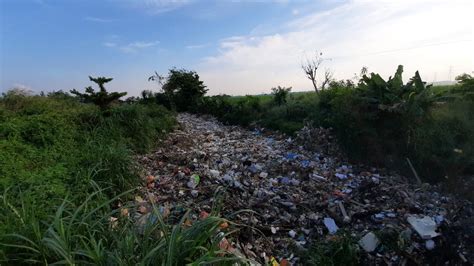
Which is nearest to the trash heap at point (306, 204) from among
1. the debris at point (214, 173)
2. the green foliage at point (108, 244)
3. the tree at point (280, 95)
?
the debris at point (214, 173)

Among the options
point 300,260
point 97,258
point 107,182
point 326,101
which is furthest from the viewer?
point 326,101

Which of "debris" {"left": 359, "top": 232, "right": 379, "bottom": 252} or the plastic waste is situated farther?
the plastic waste

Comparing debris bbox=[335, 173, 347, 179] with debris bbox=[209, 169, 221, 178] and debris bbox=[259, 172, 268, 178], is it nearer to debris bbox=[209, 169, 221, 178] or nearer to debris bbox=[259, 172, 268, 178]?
debris bbox=[259, 172, 268, 178]

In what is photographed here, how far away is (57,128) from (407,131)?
5.18 metres

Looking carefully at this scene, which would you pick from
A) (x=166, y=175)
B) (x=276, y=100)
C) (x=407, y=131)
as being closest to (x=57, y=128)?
(x=166, y=175)

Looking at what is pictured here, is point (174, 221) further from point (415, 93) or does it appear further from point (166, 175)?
point (415, 93)

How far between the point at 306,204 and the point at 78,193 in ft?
7.76

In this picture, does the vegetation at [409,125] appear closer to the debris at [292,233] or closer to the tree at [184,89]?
the debris at [292,233]

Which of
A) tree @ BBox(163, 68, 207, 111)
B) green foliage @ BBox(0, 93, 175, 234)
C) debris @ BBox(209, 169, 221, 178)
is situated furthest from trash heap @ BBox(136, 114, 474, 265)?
tree @ BBox(163, 68, 207, 111)

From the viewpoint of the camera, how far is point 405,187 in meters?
4.25

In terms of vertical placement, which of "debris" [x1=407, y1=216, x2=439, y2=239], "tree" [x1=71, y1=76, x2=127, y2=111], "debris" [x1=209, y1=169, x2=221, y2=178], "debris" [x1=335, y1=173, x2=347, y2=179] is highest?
"tree" [x1=71, y1=76, x2=127, y2=111]

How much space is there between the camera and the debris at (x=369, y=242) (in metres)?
2.91

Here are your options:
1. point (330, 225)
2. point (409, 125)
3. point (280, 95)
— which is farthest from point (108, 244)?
point (280, 95)

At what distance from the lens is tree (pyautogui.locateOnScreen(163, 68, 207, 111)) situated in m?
15.7
